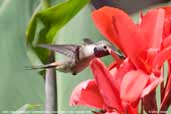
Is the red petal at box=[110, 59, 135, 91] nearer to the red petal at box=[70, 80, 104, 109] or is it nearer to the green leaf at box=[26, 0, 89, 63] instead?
the red petal at box=[70, 80, 104, 109]

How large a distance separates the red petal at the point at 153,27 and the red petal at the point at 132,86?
0.04 meters

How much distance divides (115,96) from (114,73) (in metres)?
0.03

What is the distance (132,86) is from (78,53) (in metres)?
0.17

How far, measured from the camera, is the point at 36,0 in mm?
1164

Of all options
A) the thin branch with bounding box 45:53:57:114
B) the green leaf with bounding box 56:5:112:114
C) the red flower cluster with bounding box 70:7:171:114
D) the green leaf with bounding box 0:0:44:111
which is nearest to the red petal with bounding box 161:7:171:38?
the red flower cluster with bounding box 70:7:171:114

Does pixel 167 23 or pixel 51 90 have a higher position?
pixel 167 23

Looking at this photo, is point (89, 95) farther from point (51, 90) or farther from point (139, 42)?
point (51, 90)

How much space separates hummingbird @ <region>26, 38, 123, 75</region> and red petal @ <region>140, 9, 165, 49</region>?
8cm

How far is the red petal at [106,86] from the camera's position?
499 mm

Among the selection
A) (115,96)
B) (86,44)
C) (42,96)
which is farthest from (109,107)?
(42,96)

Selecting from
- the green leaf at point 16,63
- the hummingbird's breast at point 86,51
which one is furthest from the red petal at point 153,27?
the green leaf at point 16,63

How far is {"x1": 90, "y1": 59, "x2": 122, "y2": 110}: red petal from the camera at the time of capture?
499 mm

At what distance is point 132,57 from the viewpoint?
19.8 inches

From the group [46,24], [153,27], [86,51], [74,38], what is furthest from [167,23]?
[74,38]
